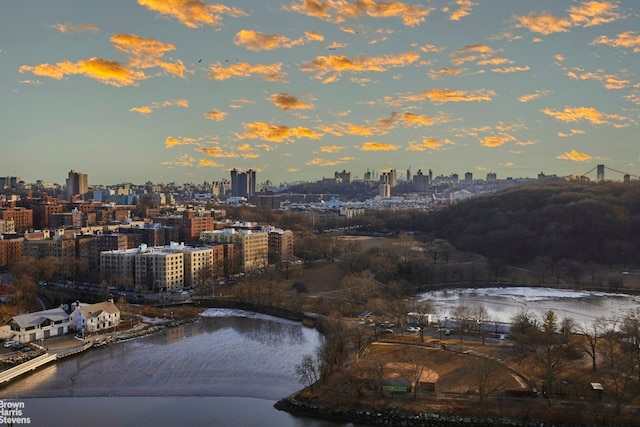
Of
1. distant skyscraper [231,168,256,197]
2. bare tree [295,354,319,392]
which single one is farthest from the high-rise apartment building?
distant skyscraper [231,168,256,197]

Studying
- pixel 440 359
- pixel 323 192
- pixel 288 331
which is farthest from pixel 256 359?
pixel 323 192

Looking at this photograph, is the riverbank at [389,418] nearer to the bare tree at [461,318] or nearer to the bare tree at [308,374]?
the bare tree at [308,374]

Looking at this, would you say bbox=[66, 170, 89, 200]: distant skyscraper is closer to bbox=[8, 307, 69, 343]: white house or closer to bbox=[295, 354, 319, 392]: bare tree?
bbox=[8, 307, 69, 343]: white house

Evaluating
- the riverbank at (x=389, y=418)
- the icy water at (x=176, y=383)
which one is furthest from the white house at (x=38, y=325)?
the riverbank at (x=389, y=418)

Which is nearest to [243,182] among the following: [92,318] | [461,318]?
[92,318]

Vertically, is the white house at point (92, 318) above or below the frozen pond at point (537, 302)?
above

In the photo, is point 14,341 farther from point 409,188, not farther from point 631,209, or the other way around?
point 409,188
